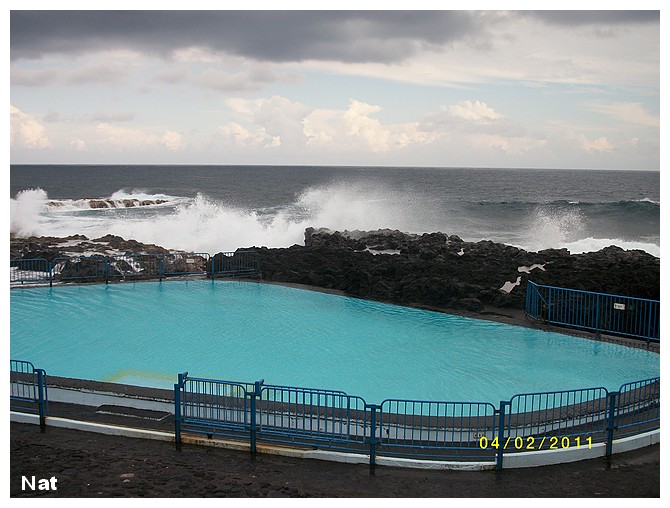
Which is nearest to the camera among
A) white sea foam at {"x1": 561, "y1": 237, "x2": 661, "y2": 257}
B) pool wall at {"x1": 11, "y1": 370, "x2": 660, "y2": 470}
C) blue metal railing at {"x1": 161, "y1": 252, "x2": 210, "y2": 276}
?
pool wall at {"x1": 11, "y1": 370, "x2": 660, "y2": 470}

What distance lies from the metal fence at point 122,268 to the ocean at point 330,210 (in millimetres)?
11596

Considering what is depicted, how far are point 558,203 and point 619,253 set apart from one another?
4077 centimetres

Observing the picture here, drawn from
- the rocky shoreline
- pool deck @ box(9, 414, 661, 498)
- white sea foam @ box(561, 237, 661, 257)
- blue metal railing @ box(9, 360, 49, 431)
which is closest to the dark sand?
pool deck @ box(9, 414, 661, 498)

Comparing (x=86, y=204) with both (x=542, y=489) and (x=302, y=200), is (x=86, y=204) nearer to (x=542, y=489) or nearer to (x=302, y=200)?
(x=302, y=200)

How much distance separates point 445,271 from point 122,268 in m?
10.9

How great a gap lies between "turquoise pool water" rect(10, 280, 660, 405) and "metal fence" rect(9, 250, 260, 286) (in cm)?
170

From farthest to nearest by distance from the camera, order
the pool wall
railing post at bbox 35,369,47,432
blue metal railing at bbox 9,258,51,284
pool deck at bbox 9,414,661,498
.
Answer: blue metal railing at bbox 9,258,51,284, railing post at bbox 35,369,47,432, the pool wall, pool deck at bbox 9,414,661,498

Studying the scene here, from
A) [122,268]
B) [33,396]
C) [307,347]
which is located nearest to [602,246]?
[122,268]

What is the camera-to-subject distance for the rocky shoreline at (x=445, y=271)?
59.6ft

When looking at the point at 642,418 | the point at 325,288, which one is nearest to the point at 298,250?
the point at 325,288

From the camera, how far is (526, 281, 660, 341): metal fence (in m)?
14.9

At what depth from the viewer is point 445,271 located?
21.3 meters

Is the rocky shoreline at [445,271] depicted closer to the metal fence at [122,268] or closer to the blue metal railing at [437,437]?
the metal fence at [122,268]

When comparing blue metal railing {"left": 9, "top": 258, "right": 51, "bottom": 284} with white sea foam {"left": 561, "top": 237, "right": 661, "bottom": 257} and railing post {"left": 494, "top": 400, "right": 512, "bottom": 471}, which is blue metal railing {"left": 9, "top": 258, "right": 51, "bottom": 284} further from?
white sea foam {"left": 561, "top": 237, "right": 661, "bottom": 257}
